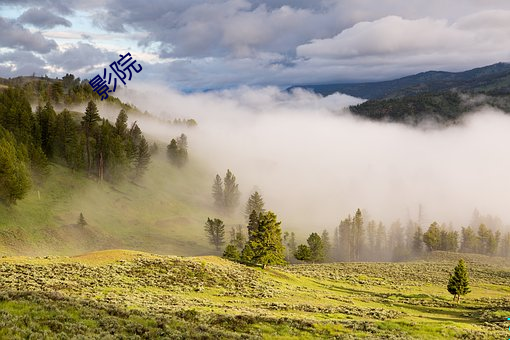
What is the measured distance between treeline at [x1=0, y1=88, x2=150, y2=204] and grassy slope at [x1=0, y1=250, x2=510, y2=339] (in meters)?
69.5

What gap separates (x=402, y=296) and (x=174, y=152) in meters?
151

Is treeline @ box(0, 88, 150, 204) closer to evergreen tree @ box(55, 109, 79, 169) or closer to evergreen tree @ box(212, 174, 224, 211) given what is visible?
evergreen tree @ box(55, 109, 79, 169)

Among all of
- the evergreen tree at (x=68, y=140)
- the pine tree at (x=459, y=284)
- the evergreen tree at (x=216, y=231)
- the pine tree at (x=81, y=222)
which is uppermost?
the evergreen tree at (x=68, y=140)

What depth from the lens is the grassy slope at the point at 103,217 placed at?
92250mm

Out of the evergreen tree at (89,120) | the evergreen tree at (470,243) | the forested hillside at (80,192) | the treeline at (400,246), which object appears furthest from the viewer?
the evergreen tree at (470,243)

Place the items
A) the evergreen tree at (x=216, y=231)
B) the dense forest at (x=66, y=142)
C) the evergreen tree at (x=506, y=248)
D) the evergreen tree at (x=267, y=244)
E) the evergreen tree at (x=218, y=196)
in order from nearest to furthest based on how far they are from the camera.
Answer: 1. the evergreen tree at (x=267, y=244)
2. the dense forest at (x=66, y=142)
3. the evergreen tree at (x=216, y=231)
4. the evergreen tree at (x=218, y=196)
5. the evergreen tree at (x=506, y=248)

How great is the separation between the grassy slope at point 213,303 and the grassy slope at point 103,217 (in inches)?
1718

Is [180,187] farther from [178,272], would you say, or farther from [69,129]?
[178,272]

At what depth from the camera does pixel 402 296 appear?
224 ft

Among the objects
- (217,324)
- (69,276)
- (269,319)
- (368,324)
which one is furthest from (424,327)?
(69,276)

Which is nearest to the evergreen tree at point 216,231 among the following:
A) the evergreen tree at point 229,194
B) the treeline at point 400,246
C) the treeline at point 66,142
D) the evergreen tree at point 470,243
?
the treeline at point 400,246

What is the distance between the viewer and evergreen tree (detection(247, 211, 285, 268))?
71.0 meters

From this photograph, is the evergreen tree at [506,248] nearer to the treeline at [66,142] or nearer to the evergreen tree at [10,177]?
the treeline at [66,142]

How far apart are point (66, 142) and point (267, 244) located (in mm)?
97737
